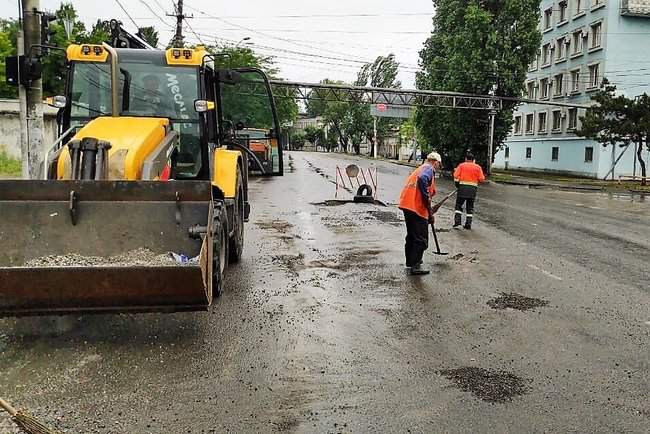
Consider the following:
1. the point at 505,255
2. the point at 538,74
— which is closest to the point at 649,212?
the point at 505,255

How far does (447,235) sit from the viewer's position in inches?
509

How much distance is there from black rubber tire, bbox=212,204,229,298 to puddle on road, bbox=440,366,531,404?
8.73ft

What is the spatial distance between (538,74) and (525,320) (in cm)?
4996

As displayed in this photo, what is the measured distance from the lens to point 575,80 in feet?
150

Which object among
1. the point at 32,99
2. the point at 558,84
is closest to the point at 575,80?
the point at 558,84

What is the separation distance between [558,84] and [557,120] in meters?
Result: 2.97

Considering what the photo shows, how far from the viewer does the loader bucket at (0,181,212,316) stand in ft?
17.4

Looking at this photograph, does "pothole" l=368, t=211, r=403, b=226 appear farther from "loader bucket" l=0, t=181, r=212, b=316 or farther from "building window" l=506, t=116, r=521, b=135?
"building window" l=506, t=116, r=521, b=135

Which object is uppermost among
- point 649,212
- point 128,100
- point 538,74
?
point 538,74

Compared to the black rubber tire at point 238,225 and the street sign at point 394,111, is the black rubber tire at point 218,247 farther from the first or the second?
the street sign at point 394,111

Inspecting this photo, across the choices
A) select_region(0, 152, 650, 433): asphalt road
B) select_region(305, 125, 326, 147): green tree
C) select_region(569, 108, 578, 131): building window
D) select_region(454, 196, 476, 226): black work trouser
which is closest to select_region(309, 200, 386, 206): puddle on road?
select_region(454, 196, 476, 226): black work trouser

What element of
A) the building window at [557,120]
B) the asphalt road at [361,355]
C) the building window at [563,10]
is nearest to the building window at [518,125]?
the building window at [557,120]

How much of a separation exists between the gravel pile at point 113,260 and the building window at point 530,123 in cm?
5029

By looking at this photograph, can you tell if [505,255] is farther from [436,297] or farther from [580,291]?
[436,297]
